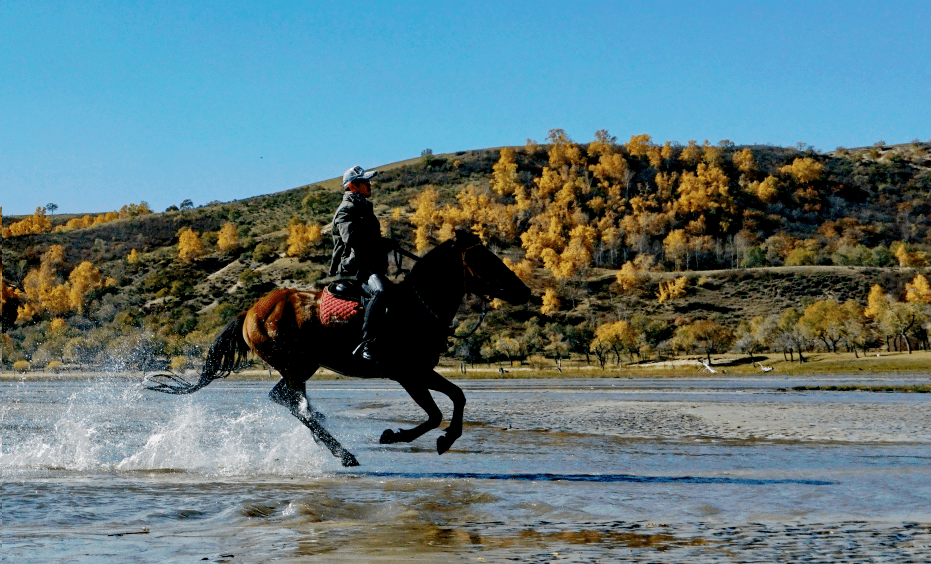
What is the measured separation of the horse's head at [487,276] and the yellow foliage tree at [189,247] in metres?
122

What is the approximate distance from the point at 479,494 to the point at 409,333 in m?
2.53

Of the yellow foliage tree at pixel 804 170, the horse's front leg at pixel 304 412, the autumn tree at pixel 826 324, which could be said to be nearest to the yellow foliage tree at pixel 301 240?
the autumn tree at pixel 826 324

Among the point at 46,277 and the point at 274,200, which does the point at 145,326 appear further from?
the point at 274,200

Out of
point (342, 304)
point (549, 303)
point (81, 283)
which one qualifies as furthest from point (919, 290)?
point (342, 304)

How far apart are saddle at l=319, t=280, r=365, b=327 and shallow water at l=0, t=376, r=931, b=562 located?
1992mm

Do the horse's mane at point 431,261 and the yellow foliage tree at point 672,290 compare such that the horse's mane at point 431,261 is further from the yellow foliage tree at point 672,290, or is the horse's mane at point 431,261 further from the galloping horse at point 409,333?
the yellow foliage tree at point 672,290

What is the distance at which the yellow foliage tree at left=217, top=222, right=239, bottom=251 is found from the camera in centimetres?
Result: 13112

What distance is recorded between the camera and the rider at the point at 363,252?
478 inches

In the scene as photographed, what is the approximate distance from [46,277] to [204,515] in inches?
5126

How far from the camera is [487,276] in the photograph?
39.7 feet

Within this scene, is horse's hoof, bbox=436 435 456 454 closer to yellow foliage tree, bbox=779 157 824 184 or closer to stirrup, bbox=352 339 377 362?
stirrup, bbox=352 339 377 362

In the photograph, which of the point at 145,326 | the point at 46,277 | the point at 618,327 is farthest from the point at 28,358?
the point at 618,327

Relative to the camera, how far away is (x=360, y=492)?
10.5 m

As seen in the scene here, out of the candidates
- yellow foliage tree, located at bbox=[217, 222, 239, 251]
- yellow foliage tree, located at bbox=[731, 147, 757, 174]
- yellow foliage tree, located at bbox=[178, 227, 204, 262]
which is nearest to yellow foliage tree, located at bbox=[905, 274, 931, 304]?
yellow foliage tree, located at bbox=[731, 147, 757, 174]
